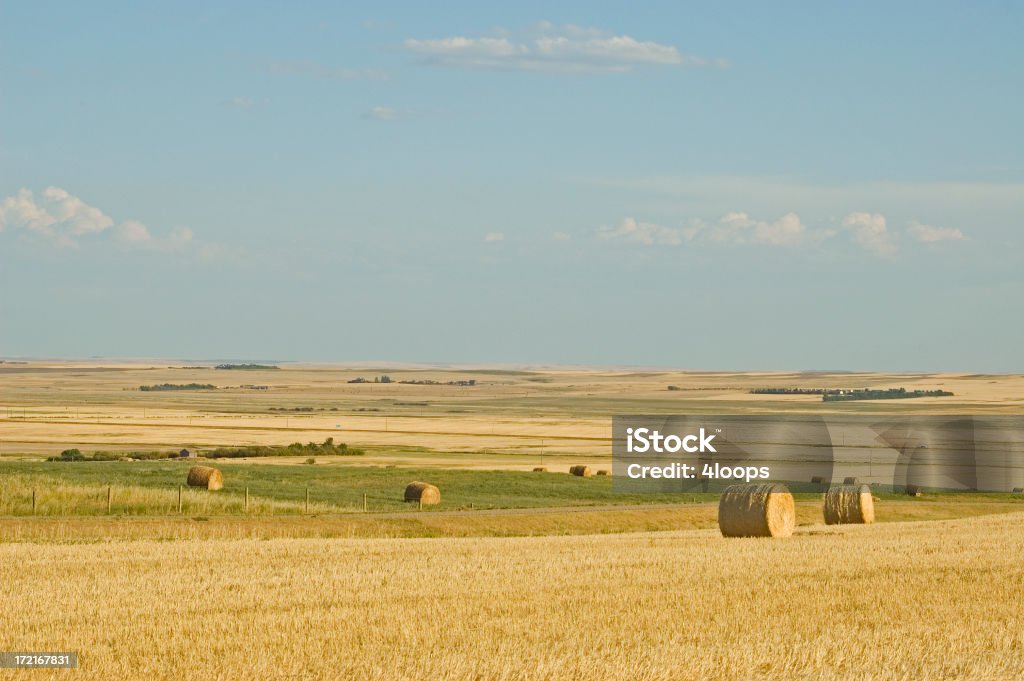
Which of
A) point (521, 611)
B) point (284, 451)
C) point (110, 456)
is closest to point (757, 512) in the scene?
point (521, 611)

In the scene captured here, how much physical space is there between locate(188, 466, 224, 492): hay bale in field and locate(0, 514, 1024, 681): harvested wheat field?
24907mm

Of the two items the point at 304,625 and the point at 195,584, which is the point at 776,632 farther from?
the point at 195,584

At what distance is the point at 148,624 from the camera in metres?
16.4

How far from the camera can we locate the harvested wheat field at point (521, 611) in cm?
1381

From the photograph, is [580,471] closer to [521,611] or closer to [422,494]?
[422,494]

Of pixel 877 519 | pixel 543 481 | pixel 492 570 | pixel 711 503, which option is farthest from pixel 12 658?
pixel 543 481

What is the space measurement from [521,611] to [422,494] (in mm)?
32660

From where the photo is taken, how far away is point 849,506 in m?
42.7

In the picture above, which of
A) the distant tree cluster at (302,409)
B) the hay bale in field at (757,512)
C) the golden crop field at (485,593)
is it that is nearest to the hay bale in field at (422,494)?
the golden crop field at (485,593)

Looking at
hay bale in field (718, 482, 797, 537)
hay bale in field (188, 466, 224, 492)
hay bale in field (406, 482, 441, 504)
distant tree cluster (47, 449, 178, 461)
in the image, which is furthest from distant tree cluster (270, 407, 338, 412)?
hay bale in field (718, 482, 797, 537)

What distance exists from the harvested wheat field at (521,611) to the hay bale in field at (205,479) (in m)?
24.9

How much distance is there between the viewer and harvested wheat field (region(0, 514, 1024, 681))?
1381cm

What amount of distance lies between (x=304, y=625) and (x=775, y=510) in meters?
20.6

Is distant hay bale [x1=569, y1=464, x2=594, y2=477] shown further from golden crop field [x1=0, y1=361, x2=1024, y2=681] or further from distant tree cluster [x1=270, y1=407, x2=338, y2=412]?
distant tree cluster [x1=270, y1=407, x2=338, y2=412]
